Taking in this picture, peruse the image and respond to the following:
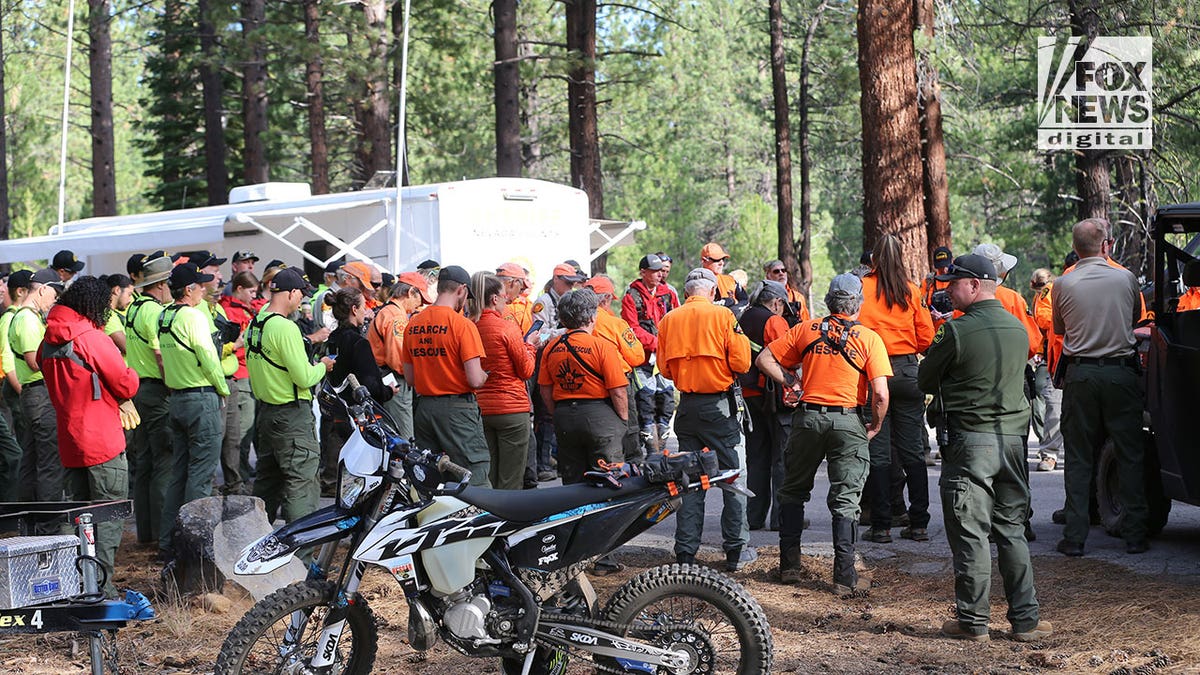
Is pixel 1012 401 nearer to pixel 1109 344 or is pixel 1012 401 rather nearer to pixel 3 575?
pixel 1109 344

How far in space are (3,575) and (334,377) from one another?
11.8 feet

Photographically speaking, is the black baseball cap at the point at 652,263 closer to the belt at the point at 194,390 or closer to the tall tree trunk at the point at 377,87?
the belt at the point at 194,390

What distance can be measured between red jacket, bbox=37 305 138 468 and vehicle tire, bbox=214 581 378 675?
2.70 meters

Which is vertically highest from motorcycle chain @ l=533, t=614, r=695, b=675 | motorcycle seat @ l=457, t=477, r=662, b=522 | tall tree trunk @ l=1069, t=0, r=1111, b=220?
tall tree trunk @ l=1069, t=0, r=1111, b=220

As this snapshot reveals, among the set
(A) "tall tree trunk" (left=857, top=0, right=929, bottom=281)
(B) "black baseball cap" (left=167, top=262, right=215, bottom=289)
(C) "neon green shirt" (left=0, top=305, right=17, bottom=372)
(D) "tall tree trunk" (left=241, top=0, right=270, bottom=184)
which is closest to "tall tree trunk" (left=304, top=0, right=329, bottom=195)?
(D) "tall tree trunk" (left=241, top=0, right=270, bottom=184)

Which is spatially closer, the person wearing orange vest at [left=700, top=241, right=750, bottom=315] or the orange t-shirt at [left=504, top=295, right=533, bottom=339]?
the person wearing orange vest at [left=700, top=241, right=750, bottom=315]

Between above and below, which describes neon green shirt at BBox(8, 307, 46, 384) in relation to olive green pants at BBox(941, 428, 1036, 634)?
above

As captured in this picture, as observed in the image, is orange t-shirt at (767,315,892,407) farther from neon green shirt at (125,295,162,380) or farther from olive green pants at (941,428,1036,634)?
neon green shirt at (125,295,162,380)

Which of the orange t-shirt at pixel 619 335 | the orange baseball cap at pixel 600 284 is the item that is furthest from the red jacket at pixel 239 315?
the orange t-shirt at pixel 619 335

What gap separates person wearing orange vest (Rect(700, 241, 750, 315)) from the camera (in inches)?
436

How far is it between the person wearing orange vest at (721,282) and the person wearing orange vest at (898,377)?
2001 mm

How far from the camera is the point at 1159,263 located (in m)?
8.31

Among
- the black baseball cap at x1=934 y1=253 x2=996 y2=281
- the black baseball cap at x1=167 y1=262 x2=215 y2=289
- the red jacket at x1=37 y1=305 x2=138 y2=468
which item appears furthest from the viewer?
the black baseball cap at x1=167 y1=262 x2=215 y2=289

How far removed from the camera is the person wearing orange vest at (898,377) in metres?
8.62
